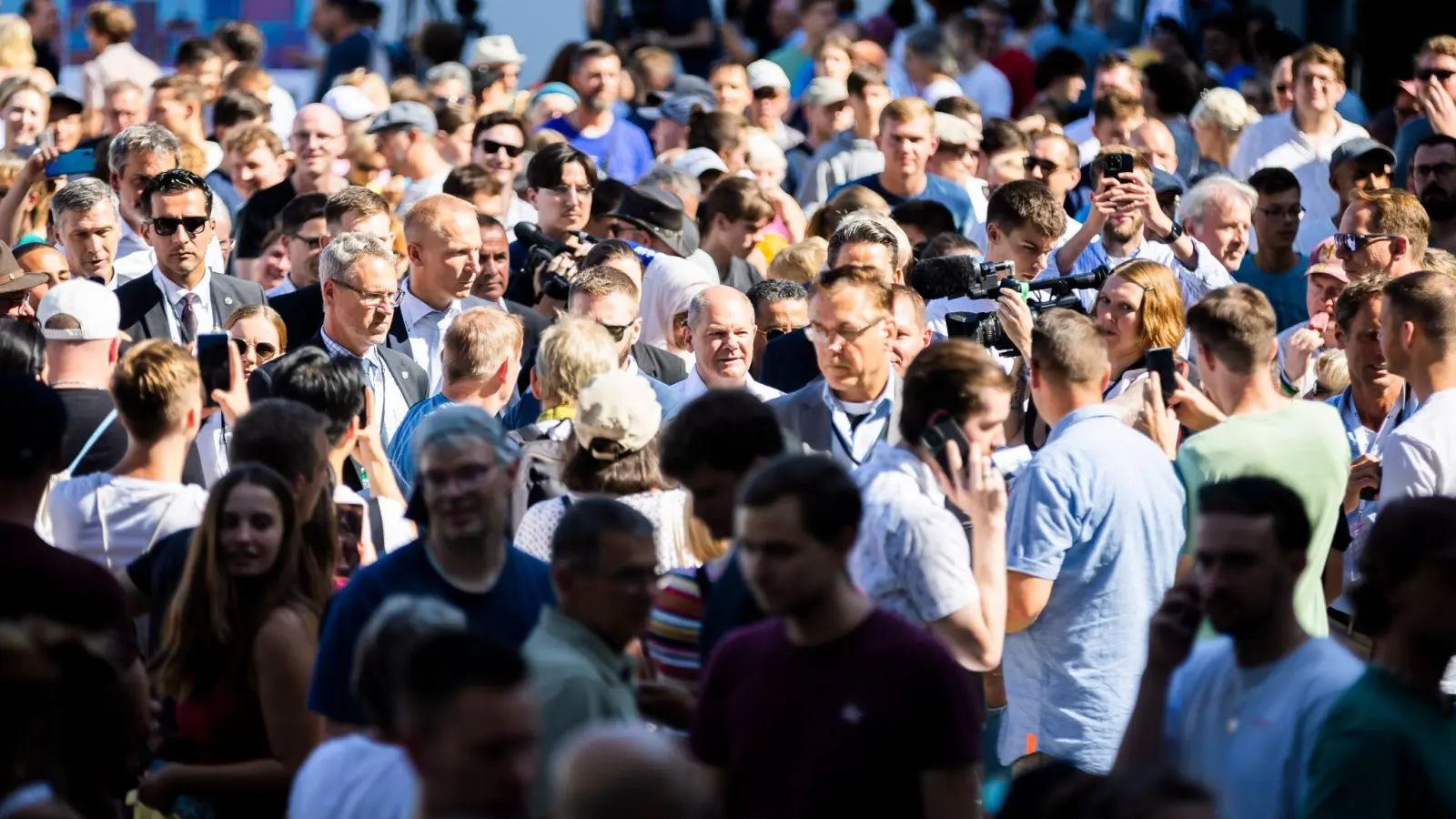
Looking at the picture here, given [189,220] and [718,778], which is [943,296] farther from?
[718,778]

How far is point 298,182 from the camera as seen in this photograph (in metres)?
9.67

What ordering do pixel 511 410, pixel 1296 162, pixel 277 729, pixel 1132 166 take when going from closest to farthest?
pixel 277 729 → pixel 511 410 → pixel 1132 166 → pixel 1296 162

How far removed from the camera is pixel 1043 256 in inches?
307

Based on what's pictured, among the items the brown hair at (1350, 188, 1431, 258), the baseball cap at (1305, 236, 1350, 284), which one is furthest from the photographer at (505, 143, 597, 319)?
the brown hair at (1350, 188, 1431, 258)

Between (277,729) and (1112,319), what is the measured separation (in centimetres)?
334

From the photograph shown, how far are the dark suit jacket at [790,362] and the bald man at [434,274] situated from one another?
122 centimetres

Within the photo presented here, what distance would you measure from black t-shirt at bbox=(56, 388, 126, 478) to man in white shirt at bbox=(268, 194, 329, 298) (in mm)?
2369

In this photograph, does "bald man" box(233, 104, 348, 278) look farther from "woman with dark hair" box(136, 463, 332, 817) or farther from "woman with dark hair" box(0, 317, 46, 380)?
"woman with dark hair" box(136, 463, 332, 817)

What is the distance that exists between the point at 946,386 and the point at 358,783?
1763 millimetres

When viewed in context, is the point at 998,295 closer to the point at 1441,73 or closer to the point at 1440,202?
the point at 1440,202

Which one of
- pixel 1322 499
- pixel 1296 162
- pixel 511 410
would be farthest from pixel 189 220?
pixel 1296 162

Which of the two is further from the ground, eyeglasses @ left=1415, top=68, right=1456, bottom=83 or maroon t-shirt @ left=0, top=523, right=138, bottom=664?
eyeglasses @ left=1415, top=68, right=1456, bottom=83

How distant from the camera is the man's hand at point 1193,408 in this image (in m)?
5.66

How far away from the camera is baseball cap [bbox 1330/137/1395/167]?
9.50 meters
